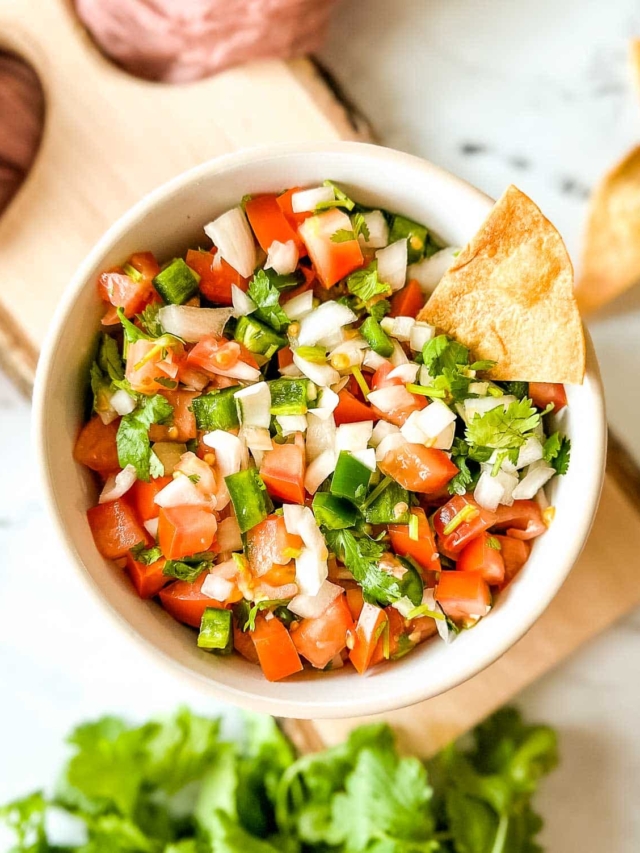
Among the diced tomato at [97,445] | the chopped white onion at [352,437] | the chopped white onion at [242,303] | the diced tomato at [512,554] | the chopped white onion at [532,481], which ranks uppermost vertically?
the chopped white onion at [242,303]

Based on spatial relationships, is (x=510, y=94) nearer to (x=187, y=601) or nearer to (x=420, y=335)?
(x=420, y=335)

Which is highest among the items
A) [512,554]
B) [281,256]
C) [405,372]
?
[281,256]

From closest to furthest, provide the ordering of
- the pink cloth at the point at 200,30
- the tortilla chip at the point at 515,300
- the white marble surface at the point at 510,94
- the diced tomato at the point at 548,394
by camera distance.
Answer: the tortilla chip at the point at 515,300 < the diced tomato at the point at 548,394 < the pink cloth at the point at 200,30 < the white marble surface at the point at 510,94

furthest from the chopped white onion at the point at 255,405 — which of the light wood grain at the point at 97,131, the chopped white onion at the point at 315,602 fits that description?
the light wood grain at the point at 97,131

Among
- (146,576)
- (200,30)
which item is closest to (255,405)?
(146,576)

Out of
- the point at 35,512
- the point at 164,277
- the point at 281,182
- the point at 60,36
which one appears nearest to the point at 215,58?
the point at 60,36

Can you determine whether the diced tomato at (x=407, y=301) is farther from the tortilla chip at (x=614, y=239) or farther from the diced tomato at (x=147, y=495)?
the diced tomato at (x=147, y=495)

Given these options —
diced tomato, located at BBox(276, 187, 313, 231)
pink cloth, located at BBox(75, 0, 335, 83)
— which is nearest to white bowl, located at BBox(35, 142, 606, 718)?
→ diced tomato, located at BBox(276, 187, 313, 231)
